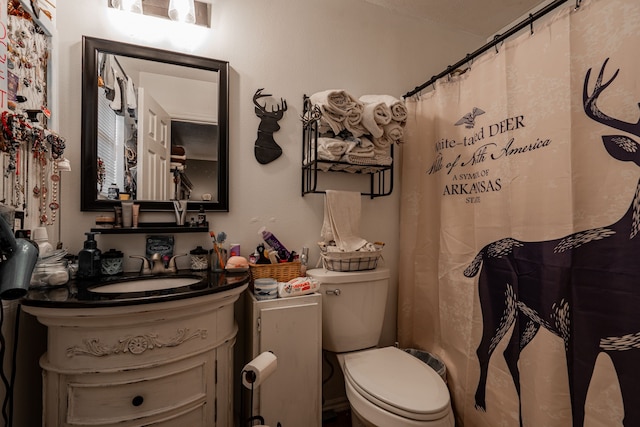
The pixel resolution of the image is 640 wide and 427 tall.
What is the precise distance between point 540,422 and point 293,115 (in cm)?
168

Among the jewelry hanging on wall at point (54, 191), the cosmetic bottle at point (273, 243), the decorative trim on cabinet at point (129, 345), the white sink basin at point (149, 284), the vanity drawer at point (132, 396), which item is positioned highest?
the jewelry hanging on wall at point (54, 191)

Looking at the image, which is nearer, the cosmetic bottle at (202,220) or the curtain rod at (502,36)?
the curtain rod at (502,36)

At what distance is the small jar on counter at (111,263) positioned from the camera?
1.20m

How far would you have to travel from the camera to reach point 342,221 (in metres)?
1.53

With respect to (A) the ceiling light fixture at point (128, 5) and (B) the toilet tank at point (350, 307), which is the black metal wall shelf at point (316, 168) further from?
(A) the ceiling light fixture at point (128, 5)

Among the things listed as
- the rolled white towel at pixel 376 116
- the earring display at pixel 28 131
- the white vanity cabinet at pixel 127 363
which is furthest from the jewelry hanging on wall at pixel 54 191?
the rolled white towel at pixel 376 116

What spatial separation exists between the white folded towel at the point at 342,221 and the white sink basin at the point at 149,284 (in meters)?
0.66

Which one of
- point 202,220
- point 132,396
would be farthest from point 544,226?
point 132,396

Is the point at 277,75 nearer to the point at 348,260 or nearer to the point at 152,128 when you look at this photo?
the point at 152,128

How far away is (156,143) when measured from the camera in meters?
1.36

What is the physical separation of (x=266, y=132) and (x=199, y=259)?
724 millimetres

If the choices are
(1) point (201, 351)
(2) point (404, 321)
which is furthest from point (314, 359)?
(2) point (404, 321)

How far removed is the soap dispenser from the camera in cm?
115

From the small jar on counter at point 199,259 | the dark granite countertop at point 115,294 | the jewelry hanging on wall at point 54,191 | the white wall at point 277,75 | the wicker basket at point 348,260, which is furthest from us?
the wicker basket at point 348,260
